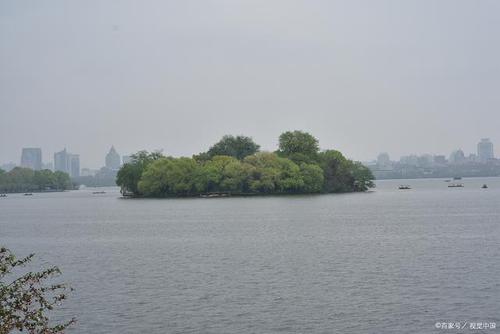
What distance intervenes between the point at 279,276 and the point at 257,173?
108 metres

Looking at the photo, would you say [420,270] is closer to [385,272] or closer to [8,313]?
[385,272]

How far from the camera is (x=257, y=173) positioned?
146 meters

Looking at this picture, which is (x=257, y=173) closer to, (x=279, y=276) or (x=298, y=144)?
(x=298, y=144)

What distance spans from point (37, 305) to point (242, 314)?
9834 millimetres

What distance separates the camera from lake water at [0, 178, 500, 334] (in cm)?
2781

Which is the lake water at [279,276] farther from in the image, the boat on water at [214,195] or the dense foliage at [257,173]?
the boat on water at [214,195]

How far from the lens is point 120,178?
165250 mm

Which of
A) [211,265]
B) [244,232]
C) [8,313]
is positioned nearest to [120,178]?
[244,232]

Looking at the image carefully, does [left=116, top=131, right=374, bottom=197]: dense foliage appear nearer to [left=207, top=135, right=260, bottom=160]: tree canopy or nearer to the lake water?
[left=207, top=135, right=260, bottom=160]: tree canopy

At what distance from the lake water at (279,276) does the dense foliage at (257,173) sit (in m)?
72.7

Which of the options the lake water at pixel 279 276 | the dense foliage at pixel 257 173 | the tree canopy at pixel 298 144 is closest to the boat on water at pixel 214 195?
the dense foliage at pixel 257 173

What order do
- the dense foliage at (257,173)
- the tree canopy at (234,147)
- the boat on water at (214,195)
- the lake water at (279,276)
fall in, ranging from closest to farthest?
the lake water at (279,276), the dense foliage at (257,173), the boat on water at (214,195), the tree canopy at (234,147)

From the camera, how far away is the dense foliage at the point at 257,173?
145m

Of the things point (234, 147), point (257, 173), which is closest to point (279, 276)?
point (257, 173)
